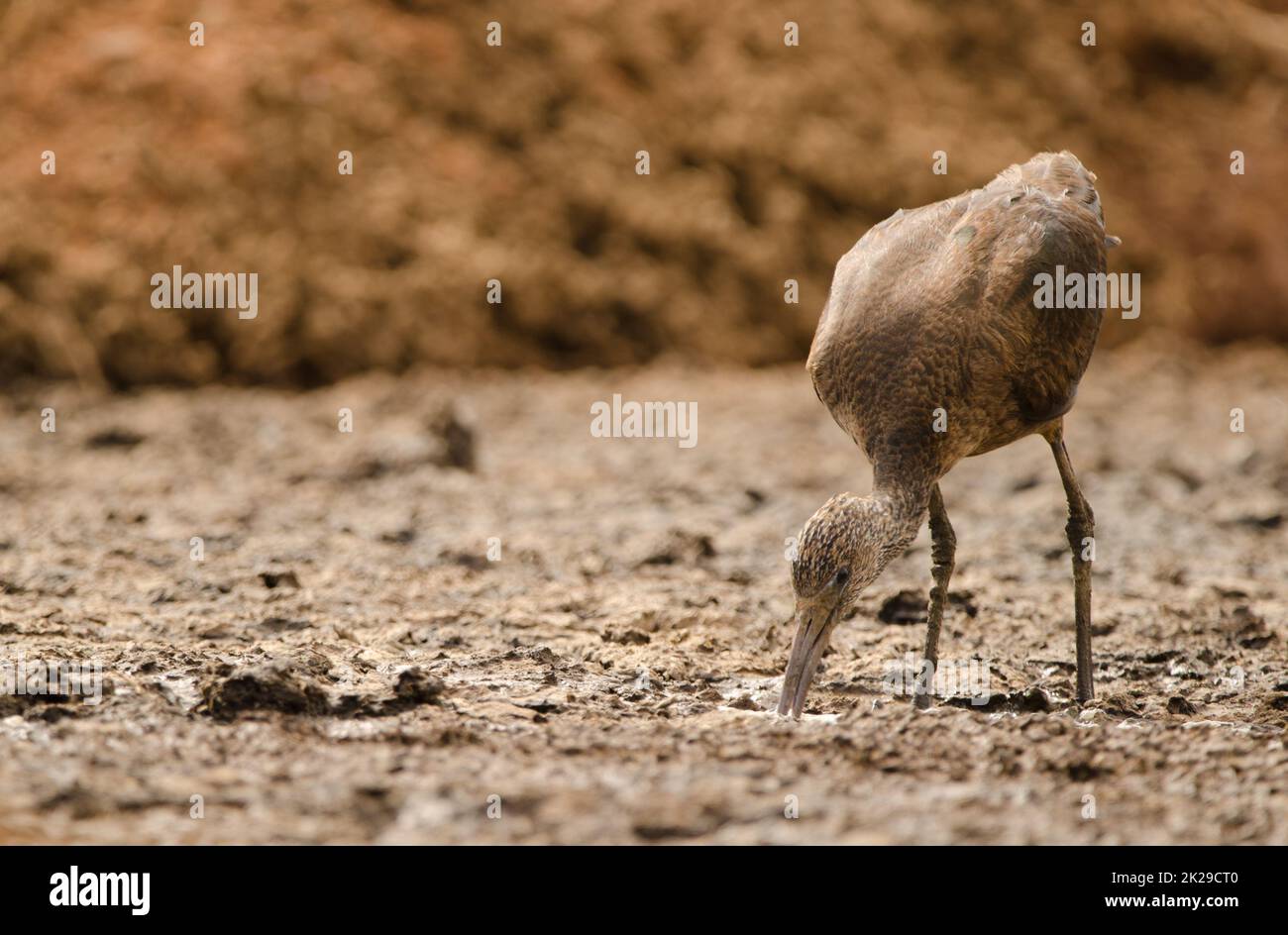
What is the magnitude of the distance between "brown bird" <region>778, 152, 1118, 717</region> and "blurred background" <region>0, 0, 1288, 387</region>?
30.3 ft

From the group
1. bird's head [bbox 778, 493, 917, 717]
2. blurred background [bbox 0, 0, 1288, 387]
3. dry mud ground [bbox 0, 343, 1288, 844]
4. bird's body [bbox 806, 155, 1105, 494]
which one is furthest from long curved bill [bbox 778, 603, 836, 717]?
blurred background [bbox 0, 0, 1288, 387]

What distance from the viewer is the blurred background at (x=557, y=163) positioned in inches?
593

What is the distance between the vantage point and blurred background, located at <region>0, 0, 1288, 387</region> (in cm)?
1507

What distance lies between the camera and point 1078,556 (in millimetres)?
7098

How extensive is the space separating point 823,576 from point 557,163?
37.4 feet

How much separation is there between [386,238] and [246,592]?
8.26 metres

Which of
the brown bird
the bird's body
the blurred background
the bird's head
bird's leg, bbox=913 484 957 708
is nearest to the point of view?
the bird's head

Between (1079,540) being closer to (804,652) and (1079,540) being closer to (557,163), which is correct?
(804,652)

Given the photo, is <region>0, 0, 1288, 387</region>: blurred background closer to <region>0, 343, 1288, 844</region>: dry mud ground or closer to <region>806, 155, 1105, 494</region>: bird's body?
<region>0, 343, 1288, 844</region>: dry mud ground

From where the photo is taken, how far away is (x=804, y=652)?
5.91m

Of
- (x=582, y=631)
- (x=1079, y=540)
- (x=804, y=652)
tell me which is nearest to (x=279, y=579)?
(x=582, y=631)

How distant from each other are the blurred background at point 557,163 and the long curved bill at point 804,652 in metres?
9.92

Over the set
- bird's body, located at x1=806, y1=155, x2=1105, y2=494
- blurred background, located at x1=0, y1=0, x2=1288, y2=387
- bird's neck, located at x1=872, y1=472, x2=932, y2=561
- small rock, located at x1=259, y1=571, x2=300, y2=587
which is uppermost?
blurred background, located at x1=0, y1=0, x2=1288, y2=387

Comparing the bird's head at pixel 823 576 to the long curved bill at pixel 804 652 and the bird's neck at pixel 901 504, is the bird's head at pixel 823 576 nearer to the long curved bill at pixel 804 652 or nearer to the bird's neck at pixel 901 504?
the long curved bill at pixel 804 652
